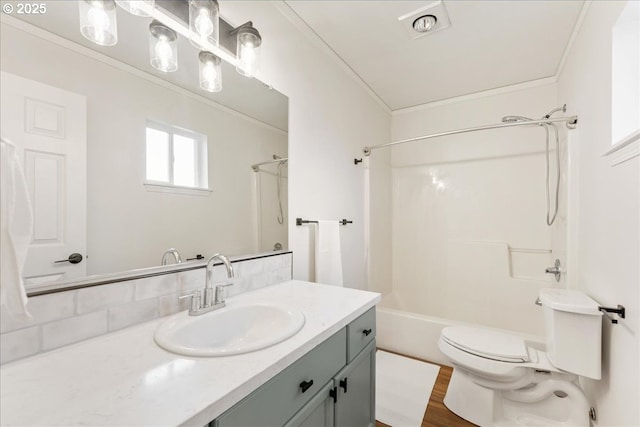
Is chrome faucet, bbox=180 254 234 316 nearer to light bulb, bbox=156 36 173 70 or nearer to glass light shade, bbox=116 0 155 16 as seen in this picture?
light bulb, bbox=156 36 173 70

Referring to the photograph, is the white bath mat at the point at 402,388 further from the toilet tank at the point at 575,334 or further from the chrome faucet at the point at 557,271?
the chrome faucet at the point at 557,271

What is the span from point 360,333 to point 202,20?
148 cm

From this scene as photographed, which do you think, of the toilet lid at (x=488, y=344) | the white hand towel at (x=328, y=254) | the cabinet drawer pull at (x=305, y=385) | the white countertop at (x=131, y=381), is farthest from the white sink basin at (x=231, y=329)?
the toilet lid at (x=488, y=344)

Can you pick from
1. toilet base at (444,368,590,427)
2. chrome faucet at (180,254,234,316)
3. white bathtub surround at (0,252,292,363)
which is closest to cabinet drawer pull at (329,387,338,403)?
chrome faucet at (180,254,234,316)

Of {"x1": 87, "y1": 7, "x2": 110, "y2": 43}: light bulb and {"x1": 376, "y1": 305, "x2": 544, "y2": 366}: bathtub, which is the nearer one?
{"x1": 87, "y1": 7, "x2": 110, "y2": 43}: light bulb

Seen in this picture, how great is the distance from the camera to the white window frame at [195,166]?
1.02 m

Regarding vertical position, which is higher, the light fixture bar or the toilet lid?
the light fixture bar

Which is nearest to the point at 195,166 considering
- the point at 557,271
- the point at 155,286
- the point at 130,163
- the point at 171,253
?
the point at 130,163

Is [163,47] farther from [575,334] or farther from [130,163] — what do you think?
[575,334]

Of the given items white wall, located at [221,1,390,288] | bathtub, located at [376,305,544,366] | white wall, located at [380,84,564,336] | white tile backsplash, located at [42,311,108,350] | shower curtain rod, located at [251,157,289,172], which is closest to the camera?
white tile backsplash, located at [42,311,108,350]

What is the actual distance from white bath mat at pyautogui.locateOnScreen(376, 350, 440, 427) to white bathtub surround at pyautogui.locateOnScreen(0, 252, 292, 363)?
1.34m

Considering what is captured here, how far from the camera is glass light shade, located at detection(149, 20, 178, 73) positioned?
102 cm

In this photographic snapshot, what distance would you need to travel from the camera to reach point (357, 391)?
1.17 metres

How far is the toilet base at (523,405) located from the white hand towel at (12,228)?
79.5 inches
